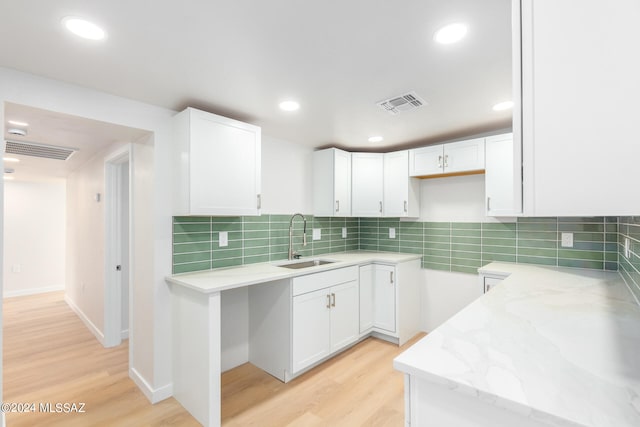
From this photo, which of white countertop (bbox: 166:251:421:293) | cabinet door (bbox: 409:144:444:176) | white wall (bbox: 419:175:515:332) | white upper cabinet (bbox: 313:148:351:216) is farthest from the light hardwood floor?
cabinet door (bbox: 409:144:444:176)

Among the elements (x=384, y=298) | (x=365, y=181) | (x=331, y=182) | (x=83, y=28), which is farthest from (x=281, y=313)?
(x=83, y=28)

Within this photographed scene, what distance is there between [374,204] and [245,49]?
7.84 ft

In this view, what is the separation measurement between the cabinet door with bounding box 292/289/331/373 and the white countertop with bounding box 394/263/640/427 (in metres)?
1.41

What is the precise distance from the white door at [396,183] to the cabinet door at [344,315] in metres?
0.96

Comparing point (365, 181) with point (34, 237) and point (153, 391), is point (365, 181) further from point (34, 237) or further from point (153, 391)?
point (34, 237)

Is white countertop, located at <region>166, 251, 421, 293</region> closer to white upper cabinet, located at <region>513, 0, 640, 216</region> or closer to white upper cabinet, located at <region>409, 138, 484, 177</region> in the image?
white upper cabinet, located at <region>409, 138, 484, 177</region>

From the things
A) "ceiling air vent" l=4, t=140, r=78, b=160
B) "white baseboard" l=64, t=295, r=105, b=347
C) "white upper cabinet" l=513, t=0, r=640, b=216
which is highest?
"ceiling air vent" l=4, t=140, r=78, b=160

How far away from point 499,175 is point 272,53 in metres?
2.28

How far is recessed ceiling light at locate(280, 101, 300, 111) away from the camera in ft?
7.23

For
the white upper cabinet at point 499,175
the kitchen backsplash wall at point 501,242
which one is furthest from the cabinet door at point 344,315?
the white upper cabinet at point 499,175

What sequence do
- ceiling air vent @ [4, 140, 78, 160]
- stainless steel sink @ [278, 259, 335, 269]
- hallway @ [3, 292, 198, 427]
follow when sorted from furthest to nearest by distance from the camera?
stainless steel sink @ [278, 259, 335, 269]
ceiling air vent @ [4, 140, 78, 160]
hallway @ [3, 292, 198, 427]

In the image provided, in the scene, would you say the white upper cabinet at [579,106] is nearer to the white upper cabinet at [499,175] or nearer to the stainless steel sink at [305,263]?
the white upper cabinet at [499,175]

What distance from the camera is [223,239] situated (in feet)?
8.69

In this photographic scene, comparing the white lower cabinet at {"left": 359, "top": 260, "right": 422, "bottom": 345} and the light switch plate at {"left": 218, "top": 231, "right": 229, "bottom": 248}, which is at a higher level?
the light switch plate at {"left": 218, "top": 231, "right": 229, "bottom": 248}
